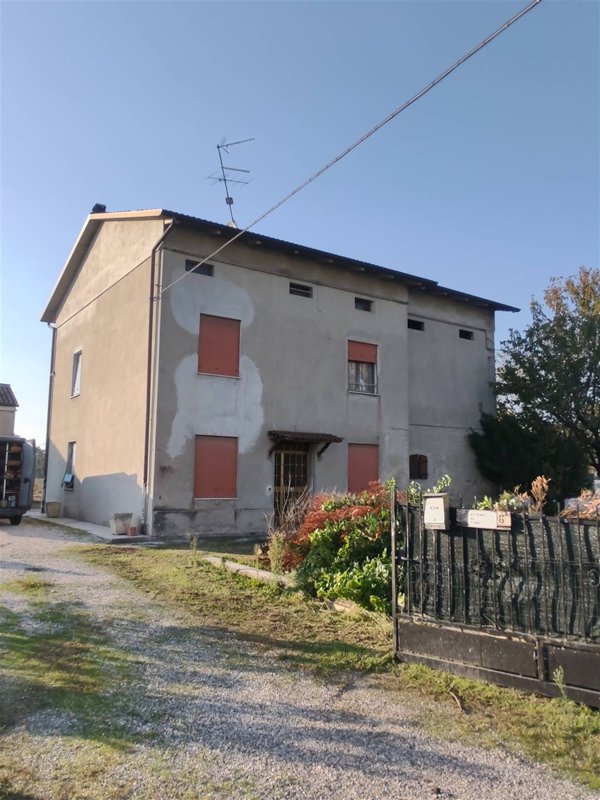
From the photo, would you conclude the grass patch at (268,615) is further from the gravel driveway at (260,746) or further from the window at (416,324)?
the window at (416,324)

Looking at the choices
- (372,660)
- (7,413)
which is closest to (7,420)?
(7,413)

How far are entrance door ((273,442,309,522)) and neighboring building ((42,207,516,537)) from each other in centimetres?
5

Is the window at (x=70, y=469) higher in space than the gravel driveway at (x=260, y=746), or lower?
higher

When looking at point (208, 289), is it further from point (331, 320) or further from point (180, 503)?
point (180, 503)

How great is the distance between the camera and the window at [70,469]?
753 inches

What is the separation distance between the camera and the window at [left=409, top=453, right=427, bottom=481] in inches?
754

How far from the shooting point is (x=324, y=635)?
5.77 meters

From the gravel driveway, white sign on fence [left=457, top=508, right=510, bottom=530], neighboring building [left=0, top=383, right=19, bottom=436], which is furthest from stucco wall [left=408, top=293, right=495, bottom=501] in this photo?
neighboring building [left=0, top=383, right=19, bottom=436]

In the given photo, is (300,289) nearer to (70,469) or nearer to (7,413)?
(70,469)

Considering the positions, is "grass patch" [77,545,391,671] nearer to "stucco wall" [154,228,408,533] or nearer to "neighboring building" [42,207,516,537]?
"stucco wall" [154,228,408,533]

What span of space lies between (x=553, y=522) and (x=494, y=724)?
1.42 m

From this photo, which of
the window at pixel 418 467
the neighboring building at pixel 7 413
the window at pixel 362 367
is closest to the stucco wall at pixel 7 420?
the neighboring building at pixel 7 413

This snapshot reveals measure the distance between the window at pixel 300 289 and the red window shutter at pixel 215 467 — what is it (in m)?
4.74

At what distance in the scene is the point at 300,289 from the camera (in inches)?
669
